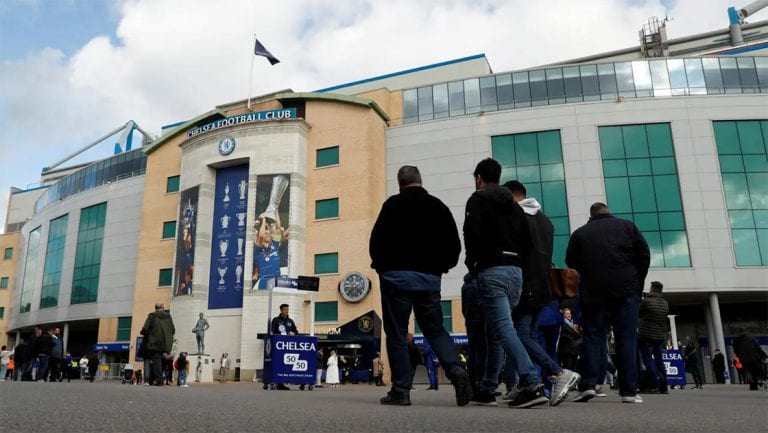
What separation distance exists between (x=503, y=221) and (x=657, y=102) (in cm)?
3133

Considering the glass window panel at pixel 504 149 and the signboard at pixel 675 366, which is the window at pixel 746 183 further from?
the signboard at pixel 675 366

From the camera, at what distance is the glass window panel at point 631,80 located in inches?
1283

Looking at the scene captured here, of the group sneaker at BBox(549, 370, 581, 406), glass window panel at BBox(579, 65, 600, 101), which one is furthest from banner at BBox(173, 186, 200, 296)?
sneaker at BBox(549, 370, 581, 406)

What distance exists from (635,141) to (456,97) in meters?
10.8

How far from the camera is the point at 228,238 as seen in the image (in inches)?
1364

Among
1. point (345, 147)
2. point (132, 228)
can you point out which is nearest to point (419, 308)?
point (345, 147)

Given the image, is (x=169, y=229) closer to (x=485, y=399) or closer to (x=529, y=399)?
(x=485, y=399)

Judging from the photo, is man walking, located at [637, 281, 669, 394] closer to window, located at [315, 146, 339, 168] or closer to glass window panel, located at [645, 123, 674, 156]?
glass window panel, located at [645, 123, 674, 156]

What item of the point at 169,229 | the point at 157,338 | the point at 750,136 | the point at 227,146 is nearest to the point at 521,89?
the point at 750,136

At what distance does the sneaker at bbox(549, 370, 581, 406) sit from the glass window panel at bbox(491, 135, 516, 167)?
→ 2905cm

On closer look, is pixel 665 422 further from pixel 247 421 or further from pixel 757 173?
pixel 757 173

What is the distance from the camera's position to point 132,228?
4219cm

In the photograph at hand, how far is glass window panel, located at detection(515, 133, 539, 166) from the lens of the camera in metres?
32.5

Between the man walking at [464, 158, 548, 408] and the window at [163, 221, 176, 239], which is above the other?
the window at [163, 221, 176, 239]
